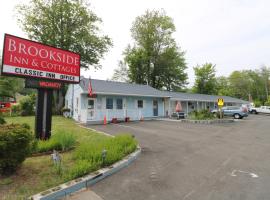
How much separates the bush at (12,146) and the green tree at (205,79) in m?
42.9

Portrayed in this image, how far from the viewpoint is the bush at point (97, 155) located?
4172 millimetres

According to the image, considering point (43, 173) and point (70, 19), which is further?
Answer: point (70, 19)

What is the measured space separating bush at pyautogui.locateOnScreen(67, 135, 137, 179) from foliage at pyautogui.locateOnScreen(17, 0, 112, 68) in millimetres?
23152

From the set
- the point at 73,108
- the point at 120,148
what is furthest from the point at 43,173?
the point at 73,108

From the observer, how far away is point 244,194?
3.57 meters

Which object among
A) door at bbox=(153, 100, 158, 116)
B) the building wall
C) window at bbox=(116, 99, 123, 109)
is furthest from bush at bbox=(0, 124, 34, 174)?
door at bbox=(153, 100, 158, 116)

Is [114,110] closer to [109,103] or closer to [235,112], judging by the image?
[109,103]

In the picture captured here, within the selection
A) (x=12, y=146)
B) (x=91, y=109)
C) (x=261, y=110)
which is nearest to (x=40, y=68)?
(x=12, y=146)

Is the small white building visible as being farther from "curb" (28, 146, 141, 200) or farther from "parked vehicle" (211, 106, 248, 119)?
"curb" (28, 146, 141, 200)

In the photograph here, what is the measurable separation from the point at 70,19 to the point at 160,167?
2703 cm

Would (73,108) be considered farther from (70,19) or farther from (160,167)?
(160,167)

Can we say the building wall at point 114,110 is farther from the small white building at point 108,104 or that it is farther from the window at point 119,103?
the window at point 119,103

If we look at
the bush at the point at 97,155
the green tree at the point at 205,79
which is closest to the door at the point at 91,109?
the bush at the point at 97,155

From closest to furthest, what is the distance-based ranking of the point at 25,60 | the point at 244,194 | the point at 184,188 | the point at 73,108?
the point at 244,194 < the point at 184,188 < the point at 25,60 < the point at 73,108
